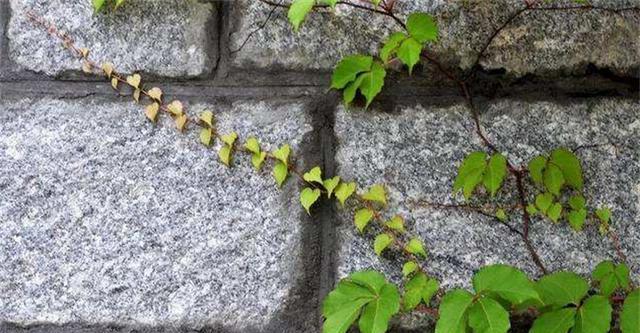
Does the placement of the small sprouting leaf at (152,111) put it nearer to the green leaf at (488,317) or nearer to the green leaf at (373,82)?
the green leaf at (373,82)

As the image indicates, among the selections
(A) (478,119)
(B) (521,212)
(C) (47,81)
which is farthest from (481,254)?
(C) (47,81)

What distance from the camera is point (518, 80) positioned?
130 centimetres

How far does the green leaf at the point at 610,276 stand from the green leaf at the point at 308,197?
0.39m

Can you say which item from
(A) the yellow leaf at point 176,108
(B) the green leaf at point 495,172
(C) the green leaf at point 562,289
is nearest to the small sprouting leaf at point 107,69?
(A) the yellow leaf at point 176,108

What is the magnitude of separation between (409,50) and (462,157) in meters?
0.20

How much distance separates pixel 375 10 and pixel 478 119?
22cm

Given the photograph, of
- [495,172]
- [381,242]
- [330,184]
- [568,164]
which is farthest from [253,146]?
[568,164]

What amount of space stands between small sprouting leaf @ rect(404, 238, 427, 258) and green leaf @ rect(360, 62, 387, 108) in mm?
199

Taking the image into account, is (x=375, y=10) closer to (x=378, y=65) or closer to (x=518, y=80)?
(x=378, y=65)

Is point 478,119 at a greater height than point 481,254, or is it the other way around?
point 478,119

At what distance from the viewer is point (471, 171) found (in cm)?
121

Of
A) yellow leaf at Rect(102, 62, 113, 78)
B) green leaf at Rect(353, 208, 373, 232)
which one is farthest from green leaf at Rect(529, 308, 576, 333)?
yellow leaf at Rect(102, 62, 113, 78)

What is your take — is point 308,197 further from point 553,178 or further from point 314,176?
point 553,178

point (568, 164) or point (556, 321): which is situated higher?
point (568, 164)
